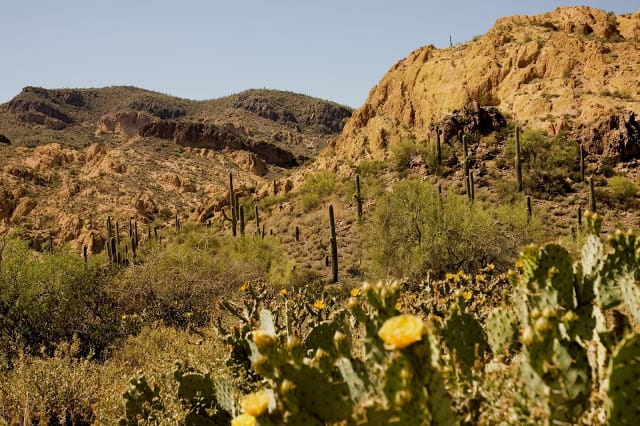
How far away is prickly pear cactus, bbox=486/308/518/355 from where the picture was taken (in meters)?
2.85

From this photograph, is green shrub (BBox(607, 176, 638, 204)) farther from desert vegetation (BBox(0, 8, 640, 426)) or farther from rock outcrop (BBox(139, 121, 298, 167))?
rock outcrop (BBox(139, 121, 298, 167))

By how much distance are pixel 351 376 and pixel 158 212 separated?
47.7 metres

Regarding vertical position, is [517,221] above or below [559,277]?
below

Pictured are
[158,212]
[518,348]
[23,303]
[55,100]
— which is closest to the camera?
[518,348]

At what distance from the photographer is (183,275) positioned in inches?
522

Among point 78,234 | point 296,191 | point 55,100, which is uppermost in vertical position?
point 55,100

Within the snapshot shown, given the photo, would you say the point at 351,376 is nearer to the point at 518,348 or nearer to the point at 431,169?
the point at 518,348

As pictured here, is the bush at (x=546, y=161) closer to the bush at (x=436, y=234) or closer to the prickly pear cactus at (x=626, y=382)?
the bush at (x=436, y=234)

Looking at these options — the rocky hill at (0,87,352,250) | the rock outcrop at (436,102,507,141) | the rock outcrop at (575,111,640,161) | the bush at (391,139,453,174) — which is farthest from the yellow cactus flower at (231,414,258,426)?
the rocky hill at (0,87,352,250)

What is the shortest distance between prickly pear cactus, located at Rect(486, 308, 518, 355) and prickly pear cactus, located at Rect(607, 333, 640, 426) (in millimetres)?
1345

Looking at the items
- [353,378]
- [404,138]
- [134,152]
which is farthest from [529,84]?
[134,152]

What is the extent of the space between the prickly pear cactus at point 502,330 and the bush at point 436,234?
1110 cm

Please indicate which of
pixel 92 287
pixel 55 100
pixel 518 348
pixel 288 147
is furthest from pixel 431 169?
pixel 55 100

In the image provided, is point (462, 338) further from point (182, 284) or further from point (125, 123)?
point (125, 123)
